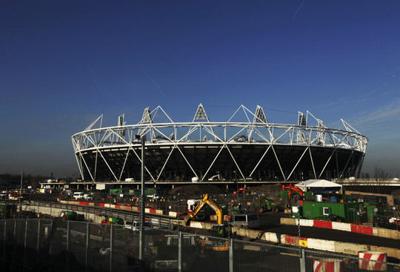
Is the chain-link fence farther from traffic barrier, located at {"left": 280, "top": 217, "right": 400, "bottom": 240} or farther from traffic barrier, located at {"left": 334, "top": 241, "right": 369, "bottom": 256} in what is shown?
traffic barrier, located at {"left": 280, "top": 217, "right": 400, "bottom": 240}

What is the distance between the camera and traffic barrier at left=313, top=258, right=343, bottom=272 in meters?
7.53

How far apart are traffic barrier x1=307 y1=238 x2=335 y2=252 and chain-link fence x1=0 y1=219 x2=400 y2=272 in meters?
15.8

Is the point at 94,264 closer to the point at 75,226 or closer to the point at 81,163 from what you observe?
the point at 75,226

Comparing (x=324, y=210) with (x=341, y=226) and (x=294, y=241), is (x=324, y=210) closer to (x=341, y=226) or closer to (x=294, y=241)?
(x=341, y=226)

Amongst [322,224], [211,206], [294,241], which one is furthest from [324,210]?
[294,241]

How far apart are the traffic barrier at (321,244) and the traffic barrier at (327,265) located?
708 inches

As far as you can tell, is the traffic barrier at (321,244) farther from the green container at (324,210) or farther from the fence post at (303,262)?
the fence post at (303,262)

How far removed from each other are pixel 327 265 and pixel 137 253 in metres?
4.62

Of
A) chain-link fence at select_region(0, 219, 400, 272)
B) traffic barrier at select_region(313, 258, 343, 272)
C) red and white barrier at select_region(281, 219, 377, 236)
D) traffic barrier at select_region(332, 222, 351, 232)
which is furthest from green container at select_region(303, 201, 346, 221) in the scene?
traffic barrier at select_region(313, 258, 343, 272)

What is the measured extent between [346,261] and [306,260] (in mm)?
667

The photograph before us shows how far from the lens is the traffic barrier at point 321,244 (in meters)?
24.7

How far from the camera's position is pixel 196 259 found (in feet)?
29.7

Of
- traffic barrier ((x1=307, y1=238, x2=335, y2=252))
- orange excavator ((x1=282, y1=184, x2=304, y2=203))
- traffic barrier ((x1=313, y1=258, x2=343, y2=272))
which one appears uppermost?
orange excavator ((x1=282, y1=184, x2=304, y2=203))

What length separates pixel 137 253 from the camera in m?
10.5
